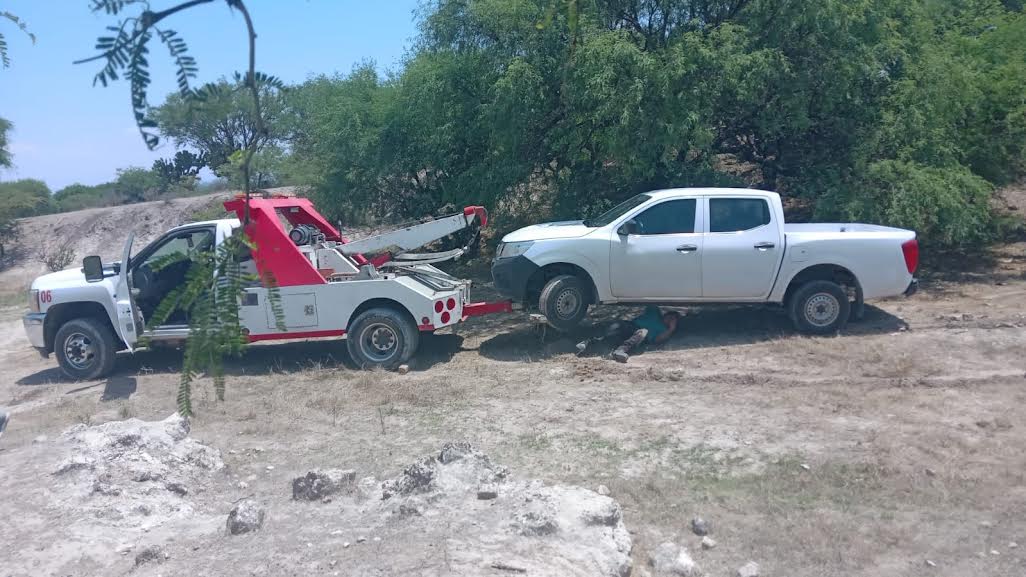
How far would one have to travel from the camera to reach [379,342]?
10.2 metres

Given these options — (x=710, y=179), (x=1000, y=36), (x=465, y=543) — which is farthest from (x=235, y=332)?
(x=1000, y=36)

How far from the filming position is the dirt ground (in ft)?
17.7

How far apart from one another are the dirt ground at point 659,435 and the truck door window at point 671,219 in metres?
1.43

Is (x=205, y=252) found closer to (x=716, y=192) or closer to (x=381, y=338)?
(x=381, y=338)

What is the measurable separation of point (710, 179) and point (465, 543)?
8.94 m

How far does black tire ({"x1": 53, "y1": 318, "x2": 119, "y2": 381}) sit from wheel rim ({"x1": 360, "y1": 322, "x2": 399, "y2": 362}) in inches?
127

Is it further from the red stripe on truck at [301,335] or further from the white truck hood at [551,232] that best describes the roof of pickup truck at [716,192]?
the red stripe on truck at [301,335]

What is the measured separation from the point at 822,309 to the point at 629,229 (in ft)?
8.49

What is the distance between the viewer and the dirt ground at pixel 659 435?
17.7 feet

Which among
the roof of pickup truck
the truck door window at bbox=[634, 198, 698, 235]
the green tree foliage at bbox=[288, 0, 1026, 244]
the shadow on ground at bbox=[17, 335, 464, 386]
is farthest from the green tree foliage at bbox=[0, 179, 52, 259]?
the roof of pickup truck

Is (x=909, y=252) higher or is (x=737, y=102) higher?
(x=737, y=102)

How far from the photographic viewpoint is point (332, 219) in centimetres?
1711

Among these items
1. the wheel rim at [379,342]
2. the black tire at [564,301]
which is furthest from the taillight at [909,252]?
the wheel rim at [379,342]

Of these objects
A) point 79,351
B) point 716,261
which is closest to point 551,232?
point 716,261
